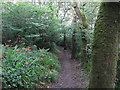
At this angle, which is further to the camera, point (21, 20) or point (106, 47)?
point (21, 20)

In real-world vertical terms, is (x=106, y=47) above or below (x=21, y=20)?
below

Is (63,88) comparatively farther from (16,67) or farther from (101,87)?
(101,87)

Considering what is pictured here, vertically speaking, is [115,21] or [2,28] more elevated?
[115,21]

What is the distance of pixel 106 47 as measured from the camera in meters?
2.67

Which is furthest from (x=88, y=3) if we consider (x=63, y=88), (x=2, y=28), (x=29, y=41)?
(x=63, y=88)

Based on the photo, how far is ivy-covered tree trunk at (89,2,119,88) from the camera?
2643mm

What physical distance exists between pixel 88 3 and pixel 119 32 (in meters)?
9.72

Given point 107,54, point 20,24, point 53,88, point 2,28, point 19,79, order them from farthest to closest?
point 20,24, point 2,28, point 53,88, point 19,79, point 107,54

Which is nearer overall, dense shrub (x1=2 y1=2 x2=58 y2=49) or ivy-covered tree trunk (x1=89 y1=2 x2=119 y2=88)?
ivy-covered tree trunk (x1=89 y1=2 x2=119 y2=88)

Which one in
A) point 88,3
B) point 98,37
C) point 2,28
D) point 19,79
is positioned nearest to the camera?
point 98,37

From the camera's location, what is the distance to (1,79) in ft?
10.2

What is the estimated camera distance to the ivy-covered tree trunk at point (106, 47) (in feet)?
8.67

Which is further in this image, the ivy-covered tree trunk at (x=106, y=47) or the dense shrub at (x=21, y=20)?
the dense shrub at (x=21, y=20)

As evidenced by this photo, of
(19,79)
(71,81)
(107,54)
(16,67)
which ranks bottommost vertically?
(71,81)
